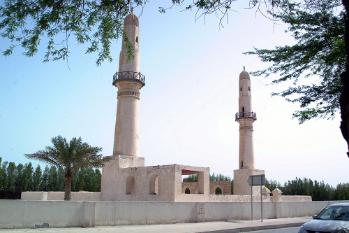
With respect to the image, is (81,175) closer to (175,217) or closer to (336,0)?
(175,217)

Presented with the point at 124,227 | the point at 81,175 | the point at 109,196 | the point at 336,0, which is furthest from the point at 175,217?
the point at 81,175

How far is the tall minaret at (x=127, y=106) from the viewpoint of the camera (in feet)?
119

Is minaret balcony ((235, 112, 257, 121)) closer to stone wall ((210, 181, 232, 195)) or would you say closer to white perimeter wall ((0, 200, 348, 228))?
stone wall ((210, 181, 232, 195))

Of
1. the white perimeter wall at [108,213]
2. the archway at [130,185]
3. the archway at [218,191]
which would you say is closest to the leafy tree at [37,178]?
the archway at [218,191]

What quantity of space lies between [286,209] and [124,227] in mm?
13451

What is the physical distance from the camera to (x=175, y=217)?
20094 mm

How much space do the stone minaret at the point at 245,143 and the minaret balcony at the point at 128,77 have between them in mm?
13953

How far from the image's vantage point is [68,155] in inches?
1161

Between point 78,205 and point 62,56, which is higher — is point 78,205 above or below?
below

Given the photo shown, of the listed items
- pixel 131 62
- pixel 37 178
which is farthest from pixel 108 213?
pixel 37 178

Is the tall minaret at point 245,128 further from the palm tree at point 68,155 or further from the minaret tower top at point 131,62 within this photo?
the palm tree at point 68,155

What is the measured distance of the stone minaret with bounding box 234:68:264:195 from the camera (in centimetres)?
4509

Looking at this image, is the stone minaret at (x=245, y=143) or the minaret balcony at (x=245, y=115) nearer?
the stone minaret at (x=245, y=143)

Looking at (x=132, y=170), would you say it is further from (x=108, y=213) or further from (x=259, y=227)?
(x=108, y=213)
